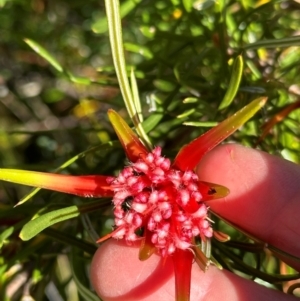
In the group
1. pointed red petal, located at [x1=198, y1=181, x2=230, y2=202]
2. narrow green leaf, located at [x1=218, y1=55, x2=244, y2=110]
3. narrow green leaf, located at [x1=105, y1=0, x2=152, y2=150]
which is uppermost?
narrow green leaf, located at [x1=105, y1=0, x2=152, y2=150]

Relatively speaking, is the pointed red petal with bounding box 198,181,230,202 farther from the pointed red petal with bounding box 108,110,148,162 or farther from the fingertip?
the fingertip

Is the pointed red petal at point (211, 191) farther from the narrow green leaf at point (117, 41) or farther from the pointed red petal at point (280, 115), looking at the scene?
the pointed red petal at point (280, 115)

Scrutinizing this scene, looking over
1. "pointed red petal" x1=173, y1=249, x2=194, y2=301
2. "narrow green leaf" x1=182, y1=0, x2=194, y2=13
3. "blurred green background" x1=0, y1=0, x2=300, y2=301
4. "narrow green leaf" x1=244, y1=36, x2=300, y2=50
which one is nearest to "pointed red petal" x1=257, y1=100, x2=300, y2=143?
"blurred green background" x1=0, y1=0, x2=300, y2=301

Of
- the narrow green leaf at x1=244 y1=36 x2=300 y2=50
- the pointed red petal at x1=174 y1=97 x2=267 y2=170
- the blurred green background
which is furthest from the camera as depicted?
the blurred green background

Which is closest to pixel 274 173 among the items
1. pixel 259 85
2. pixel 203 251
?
pixel 259 85

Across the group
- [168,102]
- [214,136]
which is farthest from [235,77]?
[168,102]

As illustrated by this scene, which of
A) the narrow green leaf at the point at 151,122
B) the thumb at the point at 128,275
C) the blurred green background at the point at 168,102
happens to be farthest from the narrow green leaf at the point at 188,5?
the thumb at the point at 128,275

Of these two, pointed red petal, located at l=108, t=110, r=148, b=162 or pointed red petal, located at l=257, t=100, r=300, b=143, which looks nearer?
pointed red petal, located at l=108, t=110, r=148, b=162

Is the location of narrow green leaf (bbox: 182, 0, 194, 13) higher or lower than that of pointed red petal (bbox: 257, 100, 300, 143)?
higher
